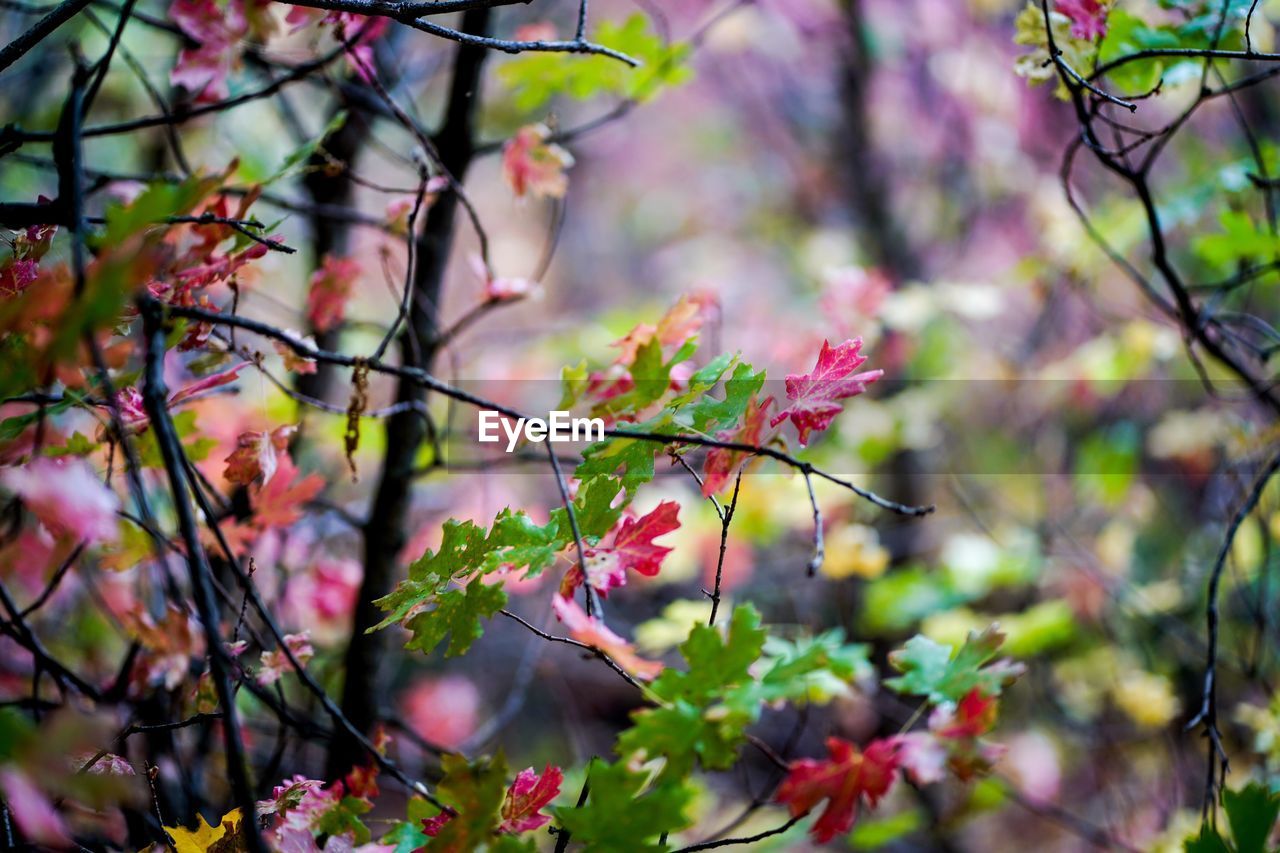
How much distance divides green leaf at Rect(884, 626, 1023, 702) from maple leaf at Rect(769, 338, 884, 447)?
239mm

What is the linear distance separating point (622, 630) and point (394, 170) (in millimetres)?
4271

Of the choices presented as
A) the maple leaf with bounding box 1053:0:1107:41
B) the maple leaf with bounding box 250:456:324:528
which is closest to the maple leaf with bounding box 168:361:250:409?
the maple leaf with bounding box 250:456:324:528

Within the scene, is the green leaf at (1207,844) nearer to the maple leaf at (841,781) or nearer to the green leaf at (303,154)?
the maple leaf at (841,781)

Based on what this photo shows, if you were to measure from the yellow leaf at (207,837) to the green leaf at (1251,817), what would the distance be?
931 millimetres

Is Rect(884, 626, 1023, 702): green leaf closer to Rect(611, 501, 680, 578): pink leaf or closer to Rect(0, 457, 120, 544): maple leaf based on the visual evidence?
Rect(611, 501, 680, 578): pink leaf

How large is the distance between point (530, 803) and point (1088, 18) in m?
1.09

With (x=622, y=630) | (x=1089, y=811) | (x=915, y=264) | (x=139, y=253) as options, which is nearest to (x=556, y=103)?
(x=915, y=264)

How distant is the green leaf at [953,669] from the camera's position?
2.37 feet

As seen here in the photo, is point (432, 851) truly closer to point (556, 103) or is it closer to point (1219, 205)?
point (1219, 205)

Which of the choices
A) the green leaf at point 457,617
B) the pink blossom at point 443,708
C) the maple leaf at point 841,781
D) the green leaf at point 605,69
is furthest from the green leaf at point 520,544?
the pink blossom at point 443,708

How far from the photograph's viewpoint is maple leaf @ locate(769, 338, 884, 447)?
82 centimetres

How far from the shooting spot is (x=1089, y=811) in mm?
3412

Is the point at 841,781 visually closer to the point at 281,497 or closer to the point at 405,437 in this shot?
the point at 281,497

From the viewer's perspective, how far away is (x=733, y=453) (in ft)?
2.65
